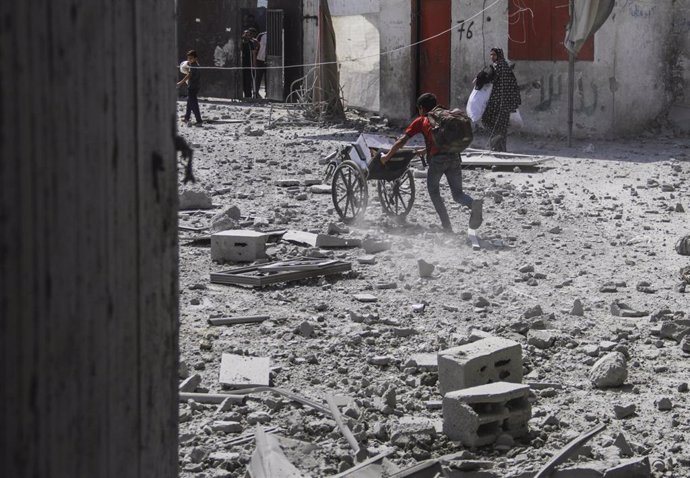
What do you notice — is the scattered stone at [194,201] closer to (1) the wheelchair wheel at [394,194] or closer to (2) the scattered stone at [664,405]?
(1) the wheelchair wheel at [394,194]

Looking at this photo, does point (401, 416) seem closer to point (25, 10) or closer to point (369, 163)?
point (25, 10)

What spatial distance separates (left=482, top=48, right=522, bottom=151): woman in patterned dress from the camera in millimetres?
16156

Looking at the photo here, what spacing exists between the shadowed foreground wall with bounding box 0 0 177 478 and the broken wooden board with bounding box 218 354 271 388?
4.40m

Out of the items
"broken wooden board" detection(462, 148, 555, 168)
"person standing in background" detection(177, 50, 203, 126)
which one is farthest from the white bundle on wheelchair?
"person standing in background" detection(177, 50, 203, 126)

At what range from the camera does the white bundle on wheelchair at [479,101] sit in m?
16.3

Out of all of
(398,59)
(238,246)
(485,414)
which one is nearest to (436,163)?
(238,246)

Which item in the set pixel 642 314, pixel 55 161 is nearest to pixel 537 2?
pixel 642 314

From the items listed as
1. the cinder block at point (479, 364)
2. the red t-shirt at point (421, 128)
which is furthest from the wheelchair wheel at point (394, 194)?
the cinder block at point (479, 364)

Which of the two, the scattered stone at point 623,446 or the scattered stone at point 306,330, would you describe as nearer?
the scattered stone at point 623,446

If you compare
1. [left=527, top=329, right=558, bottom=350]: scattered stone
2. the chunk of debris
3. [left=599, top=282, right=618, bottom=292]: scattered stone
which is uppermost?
the chunk of debris

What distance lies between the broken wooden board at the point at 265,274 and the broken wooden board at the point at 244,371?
204 cm

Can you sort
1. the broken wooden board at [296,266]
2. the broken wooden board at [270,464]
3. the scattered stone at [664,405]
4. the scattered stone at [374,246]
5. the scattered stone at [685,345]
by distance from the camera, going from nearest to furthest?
1. the broken wooden board at [270,464]
2. the scattered stone at [664,405]
3. the scattered stone at [685,345]
4. the broken wooden board at [296,266]
5. the scattered stone at [374,246]

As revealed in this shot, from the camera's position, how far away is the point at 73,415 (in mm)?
1121

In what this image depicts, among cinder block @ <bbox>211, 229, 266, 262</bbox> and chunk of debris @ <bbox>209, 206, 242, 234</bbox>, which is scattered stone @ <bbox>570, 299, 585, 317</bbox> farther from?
chunk of debris @ <bbox>209, 206, 242, 234</bbox>
